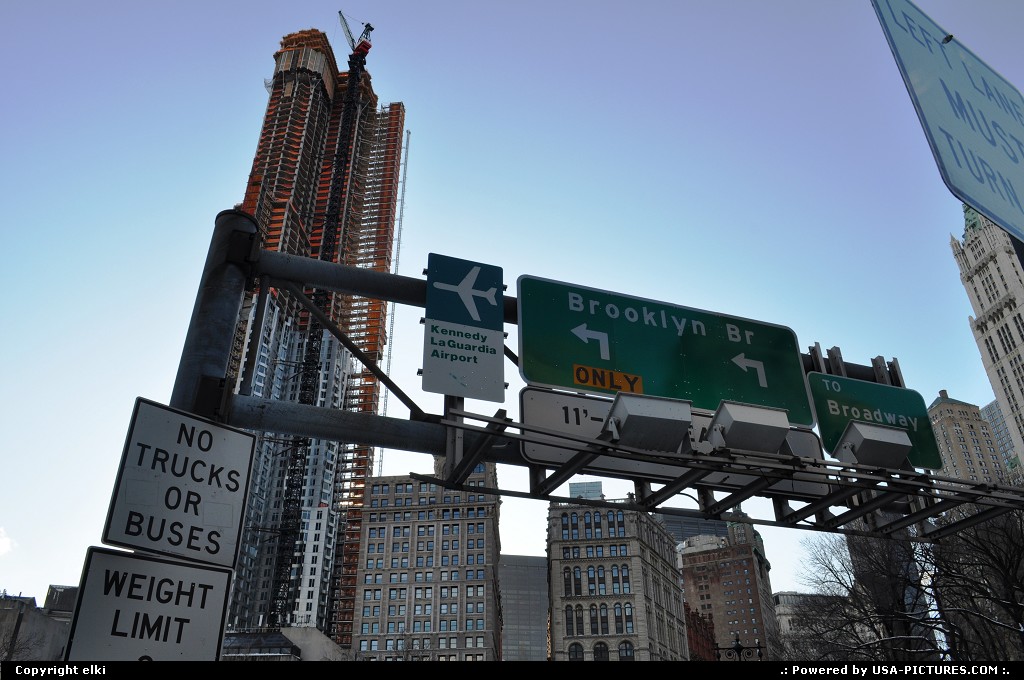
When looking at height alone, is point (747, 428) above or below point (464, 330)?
below

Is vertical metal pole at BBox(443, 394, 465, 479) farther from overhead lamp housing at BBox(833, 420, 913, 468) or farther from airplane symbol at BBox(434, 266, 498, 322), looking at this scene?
overhead lamp housing at BBox(833, 420, 913, 468)

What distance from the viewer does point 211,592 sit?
482 cm

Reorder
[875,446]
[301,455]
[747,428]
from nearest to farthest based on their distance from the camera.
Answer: [747,428] → [875,446] → [301,455]

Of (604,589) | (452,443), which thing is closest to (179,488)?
(452,443)

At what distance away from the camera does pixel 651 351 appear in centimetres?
820

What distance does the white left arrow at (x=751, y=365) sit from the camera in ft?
28.2

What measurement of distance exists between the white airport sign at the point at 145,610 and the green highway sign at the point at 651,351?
12.0 feet

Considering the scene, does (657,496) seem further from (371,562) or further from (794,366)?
(371,562)

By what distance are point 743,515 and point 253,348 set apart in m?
5.55

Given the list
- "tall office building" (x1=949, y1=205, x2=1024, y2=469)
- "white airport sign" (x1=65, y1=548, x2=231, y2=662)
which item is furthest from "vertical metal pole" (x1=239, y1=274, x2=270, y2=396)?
"tall office building" (x1=949, y1=205, x2=1024, y2=469)

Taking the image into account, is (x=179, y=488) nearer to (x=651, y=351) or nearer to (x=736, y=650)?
(x=651, y=351)

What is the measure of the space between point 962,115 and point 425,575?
129914 millimetres

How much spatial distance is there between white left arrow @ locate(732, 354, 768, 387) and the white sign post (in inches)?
174
